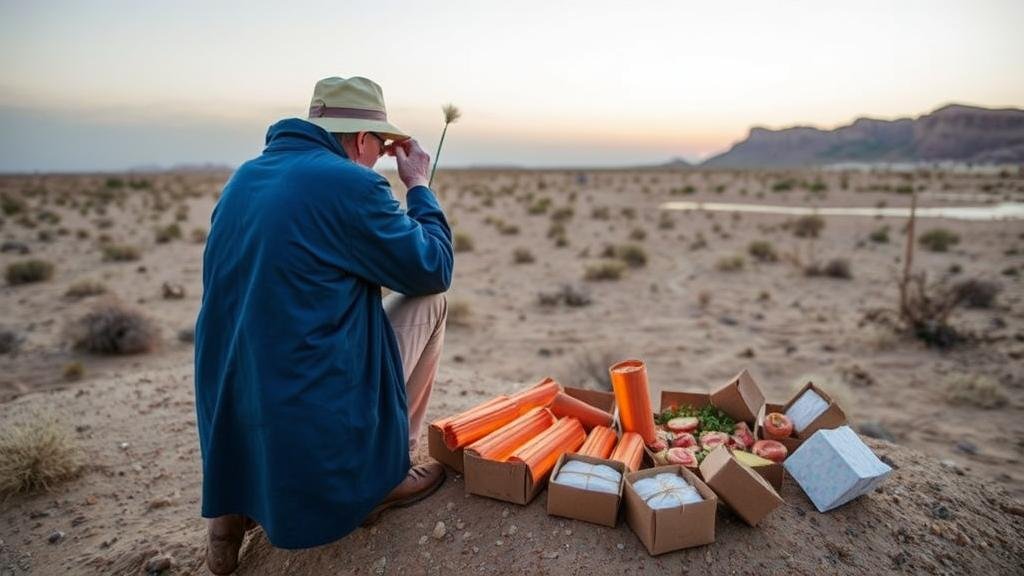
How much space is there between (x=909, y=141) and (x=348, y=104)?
94721 millimetres

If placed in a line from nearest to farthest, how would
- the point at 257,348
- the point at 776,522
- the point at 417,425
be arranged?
the point at 257,348 < the point at 776,522 < the point at 417,425

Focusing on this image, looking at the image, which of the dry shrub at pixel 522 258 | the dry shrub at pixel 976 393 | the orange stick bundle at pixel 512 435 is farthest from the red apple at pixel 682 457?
the dry shrub at pixel 522 258

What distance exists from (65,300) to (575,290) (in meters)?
8.76

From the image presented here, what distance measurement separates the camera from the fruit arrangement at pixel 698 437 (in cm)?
315

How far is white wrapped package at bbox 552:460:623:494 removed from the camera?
273 centimetres

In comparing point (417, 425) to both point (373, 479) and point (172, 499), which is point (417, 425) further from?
point (172, 499)

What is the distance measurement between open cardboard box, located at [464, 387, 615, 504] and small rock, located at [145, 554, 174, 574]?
1614 mm

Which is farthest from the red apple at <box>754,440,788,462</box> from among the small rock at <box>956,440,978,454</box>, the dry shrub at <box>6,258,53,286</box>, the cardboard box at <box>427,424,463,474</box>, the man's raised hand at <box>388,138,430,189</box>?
the dry shrub at <box>6,258,53,286</box>

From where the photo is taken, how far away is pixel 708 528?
8.52ft

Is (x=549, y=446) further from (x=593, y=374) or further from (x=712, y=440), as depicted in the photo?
(x=593, y=374)

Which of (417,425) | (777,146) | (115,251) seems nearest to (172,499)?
(417,425)

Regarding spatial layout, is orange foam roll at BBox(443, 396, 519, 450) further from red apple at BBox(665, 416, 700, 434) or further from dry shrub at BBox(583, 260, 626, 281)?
dry shrub at BBox(583, 260, 626, 281)

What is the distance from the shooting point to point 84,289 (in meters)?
10.4

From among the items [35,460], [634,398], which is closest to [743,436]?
[634,398]
